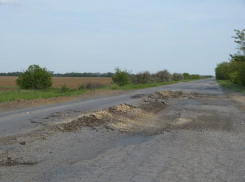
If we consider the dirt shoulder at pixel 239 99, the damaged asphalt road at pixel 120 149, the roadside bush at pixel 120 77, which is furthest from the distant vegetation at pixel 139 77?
the damaged asphalt road at pixel 120 149

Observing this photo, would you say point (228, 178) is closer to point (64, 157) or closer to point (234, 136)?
point (64, 157)

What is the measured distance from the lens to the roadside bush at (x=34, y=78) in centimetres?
5016

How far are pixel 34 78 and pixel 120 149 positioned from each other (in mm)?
43030

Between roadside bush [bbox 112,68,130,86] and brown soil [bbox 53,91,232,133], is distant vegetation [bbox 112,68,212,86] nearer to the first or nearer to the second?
roadside bush [bbox 112,68,130,86]

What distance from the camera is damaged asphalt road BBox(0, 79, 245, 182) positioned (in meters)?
6.77

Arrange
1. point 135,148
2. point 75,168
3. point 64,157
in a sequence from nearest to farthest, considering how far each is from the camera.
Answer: point 75,168 < point 64,157 < point 135,148

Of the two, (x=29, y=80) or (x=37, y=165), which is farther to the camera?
(x=29, y=80)

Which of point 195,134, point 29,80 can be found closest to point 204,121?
Answer: point 195,134

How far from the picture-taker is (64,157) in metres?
8.11

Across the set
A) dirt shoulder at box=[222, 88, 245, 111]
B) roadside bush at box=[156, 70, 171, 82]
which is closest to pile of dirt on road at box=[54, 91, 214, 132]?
dirt shoulder at box=[222, 88, 245, 111]

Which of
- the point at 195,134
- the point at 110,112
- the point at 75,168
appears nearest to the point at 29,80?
the point at 110,112

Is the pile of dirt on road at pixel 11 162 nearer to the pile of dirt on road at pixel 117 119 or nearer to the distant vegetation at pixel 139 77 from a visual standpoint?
the pile of dirt on road at pixel 117 119

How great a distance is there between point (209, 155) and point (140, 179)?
2.64m

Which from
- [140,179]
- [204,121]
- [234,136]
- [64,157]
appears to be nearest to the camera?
[140,179]
